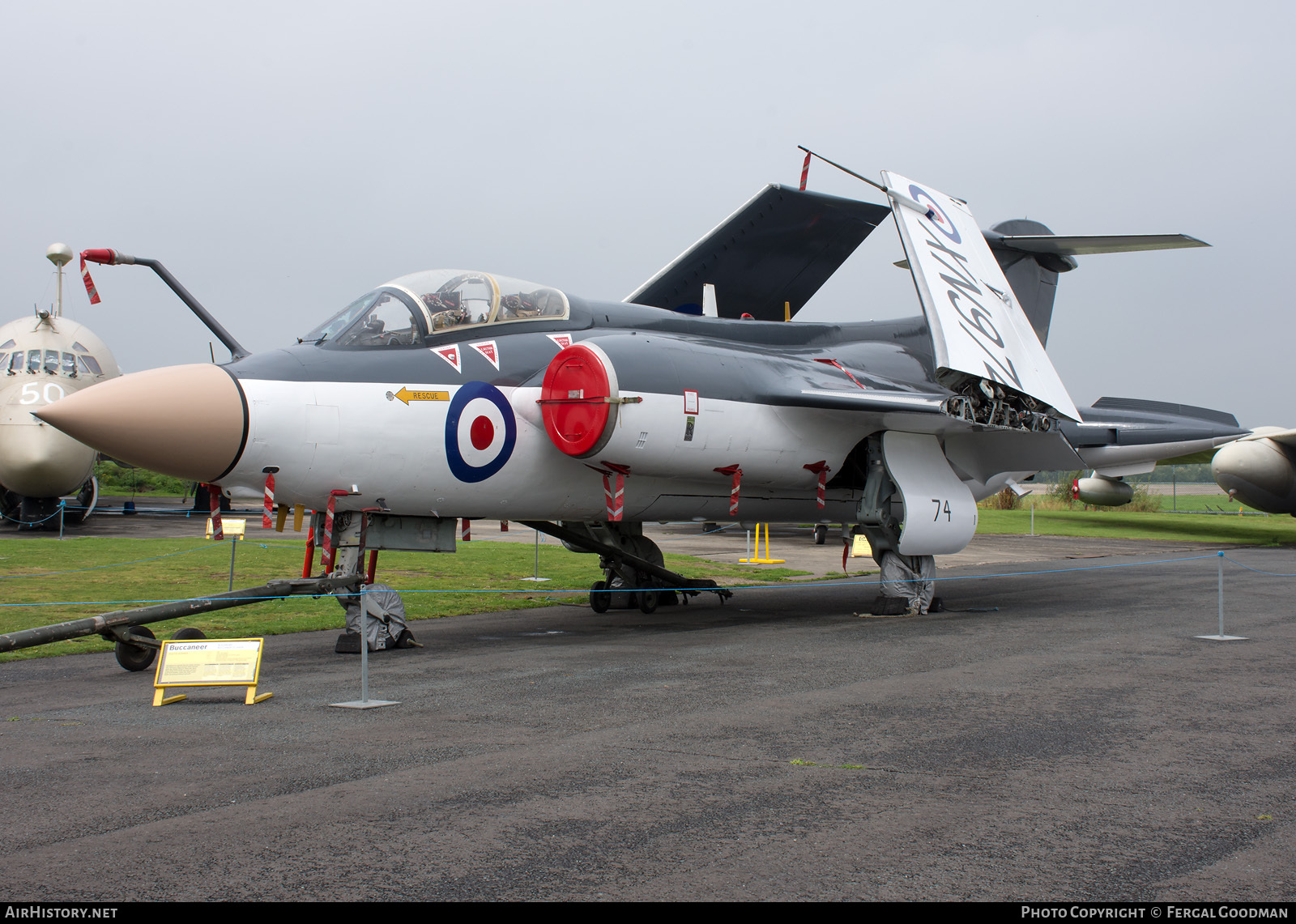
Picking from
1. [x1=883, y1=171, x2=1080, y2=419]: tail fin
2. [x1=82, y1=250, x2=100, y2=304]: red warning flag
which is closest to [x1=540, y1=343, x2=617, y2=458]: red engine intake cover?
[x1=883, y1=171, x2=1080, y2=419]: tail fin

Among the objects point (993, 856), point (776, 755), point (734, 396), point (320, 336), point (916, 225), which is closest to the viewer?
point (993, 856)

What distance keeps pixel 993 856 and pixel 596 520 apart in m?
7.13

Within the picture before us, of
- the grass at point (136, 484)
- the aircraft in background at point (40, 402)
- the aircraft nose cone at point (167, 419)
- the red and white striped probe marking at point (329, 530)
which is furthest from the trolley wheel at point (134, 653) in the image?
the grass at point (136, 484)

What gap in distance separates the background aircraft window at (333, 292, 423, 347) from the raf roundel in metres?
0.71

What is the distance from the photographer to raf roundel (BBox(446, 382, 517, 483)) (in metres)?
8.42

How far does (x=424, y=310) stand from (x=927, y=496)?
597cm

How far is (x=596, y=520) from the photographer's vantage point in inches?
403

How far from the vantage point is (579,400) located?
8469mm

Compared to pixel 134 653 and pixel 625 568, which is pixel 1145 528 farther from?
pixel 134 653

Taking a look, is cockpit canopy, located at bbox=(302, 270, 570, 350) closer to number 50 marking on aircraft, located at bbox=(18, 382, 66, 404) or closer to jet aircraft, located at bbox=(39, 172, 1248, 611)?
jet aircraft, located at bbox=(39, 172, 1248, 611)

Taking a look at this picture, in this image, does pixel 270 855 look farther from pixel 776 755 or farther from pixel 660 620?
pixel 660 620

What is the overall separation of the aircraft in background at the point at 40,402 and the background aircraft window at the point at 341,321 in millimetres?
13287

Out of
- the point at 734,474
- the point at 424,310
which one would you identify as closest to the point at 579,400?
the point at 424,310
